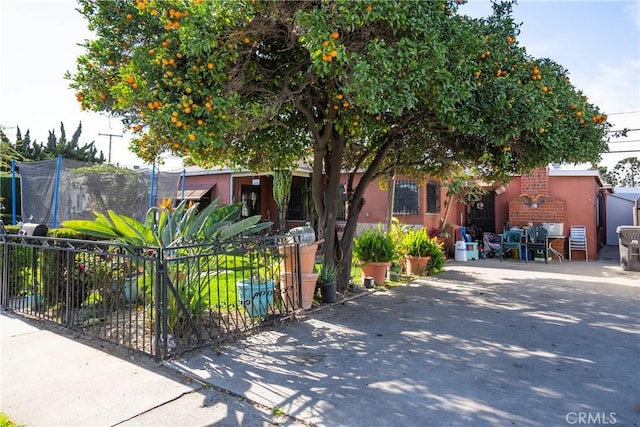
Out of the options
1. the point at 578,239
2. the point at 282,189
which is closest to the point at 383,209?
the point at 282,189

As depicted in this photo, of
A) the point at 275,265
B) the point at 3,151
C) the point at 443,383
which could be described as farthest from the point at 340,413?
the point at 3,151

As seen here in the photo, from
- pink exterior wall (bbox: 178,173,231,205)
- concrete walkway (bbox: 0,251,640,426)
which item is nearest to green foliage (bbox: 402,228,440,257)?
concrete walkway (bbox: 0,251,640,426)

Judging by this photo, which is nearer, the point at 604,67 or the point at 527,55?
the point at 527,55

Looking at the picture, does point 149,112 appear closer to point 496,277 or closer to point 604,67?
point 496,277

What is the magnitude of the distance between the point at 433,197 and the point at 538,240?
3.49 m

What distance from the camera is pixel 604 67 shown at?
32.1 ft

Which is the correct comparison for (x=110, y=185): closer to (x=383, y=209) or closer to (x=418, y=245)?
(x=418, y=245)

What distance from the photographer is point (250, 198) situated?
1647 cm

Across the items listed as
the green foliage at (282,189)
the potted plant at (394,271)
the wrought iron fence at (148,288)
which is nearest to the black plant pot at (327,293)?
the wrought iron fence at (148,288)

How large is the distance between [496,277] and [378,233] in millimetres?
3269

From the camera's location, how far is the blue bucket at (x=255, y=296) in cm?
504

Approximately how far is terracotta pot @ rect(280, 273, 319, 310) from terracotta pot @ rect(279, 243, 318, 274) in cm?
9

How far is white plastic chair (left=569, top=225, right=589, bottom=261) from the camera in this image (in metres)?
12.4

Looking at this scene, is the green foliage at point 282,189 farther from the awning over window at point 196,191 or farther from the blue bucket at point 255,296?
the blue bucket at point 255,296
